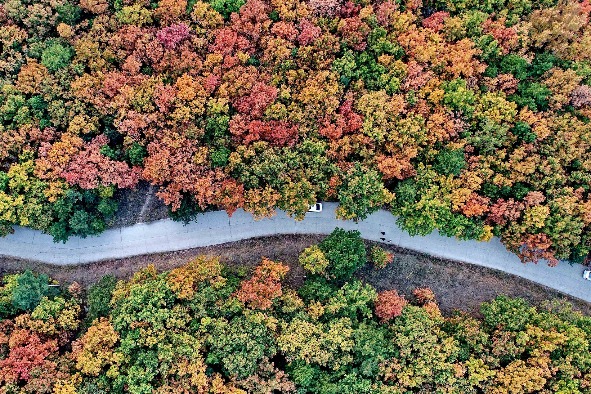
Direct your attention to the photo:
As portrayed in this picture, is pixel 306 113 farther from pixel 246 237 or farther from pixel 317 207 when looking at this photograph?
pixel 246 237

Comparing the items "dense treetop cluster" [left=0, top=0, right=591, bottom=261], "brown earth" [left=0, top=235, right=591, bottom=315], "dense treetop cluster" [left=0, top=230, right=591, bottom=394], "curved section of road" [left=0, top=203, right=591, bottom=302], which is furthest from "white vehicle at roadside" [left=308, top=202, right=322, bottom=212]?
"dense treetop cluster" [left=0, top=230, right=591, bottom=394]

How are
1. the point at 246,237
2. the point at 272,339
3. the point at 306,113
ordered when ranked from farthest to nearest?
the point at 246,237 < the point at 306,113 < the point at 272,339

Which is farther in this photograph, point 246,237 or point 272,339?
point 246,237

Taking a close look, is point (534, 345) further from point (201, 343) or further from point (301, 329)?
point (201, 343)

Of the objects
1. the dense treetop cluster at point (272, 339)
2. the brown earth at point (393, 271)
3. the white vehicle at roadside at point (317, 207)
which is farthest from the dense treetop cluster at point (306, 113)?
the dense treetop cluster at point (272, 339)

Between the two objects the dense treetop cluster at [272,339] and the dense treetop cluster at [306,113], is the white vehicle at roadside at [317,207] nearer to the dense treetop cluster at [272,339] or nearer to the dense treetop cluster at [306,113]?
the dense treetop cluster at [306,113]

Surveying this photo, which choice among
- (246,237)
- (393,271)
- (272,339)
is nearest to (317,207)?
(246,237)
